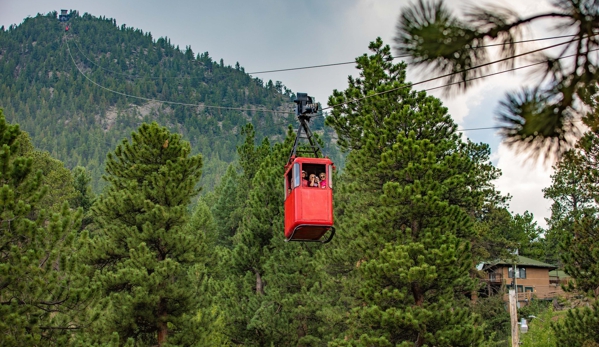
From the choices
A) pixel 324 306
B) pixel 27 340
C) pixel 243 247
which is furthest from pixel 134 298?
pixel 243 247

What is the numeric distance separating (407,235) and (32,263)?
43.0 ft

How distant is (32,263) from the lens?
13.6 metres

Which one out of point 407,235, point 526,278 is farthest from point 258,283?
point 526,278

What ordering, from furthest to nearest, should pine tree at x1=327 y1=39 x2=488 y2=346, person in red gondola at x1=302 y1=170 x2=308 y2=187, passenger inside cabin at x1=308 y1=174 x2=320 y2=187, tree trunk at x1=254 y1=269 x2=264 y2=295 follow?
tree trunk at x1=254 y1=269 x2=264 y2=295 < pine tree at x1=327 y1=39 x2=488 y2=346 < passenger inside cabin at x1=308 y1=174 x2=320 y2=187 < person in red gondola at x1=302 y1=170 x2=308 y2=187

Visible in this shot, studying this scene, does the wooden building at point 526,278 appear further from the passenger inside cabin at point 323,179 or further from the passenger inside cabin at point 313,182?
the passenger inside cabin at point 313,182

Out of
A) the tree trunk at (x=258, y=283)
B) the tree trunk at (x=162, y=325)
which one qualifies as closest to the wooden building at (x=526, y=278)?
the tree trunk at (x=258, y=283)

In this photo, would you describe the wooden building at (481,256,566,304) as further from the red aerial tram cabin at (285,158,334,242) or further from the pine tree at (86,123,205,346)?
the red aerial tram cabin at (285,158,334,242)

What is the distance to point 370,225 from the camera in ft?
75.4

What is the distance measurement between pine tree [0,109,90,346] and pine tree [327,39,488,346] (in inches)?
379

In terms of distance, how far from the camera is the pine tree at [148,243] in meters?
21.3

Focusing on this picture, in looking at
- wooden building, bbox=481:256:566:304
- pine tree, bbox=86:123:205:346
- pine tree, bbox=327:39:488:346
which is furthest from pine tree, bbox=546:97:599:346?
wooden building, bbox=481:256:566:304

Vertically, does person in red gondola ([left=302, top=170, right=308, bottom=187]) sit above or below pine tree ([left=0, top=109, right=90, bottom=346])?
above

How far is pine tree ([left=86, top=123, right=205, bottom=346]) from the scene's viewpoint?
21.3 m

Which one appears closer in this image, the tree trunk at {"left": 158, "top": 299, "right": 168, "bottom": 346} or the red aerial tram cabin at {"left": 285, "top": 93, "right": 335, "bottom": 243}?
the red aerial tram cabin at {"left": 285, "top": 93, "right": 335, "bottom": 243}
